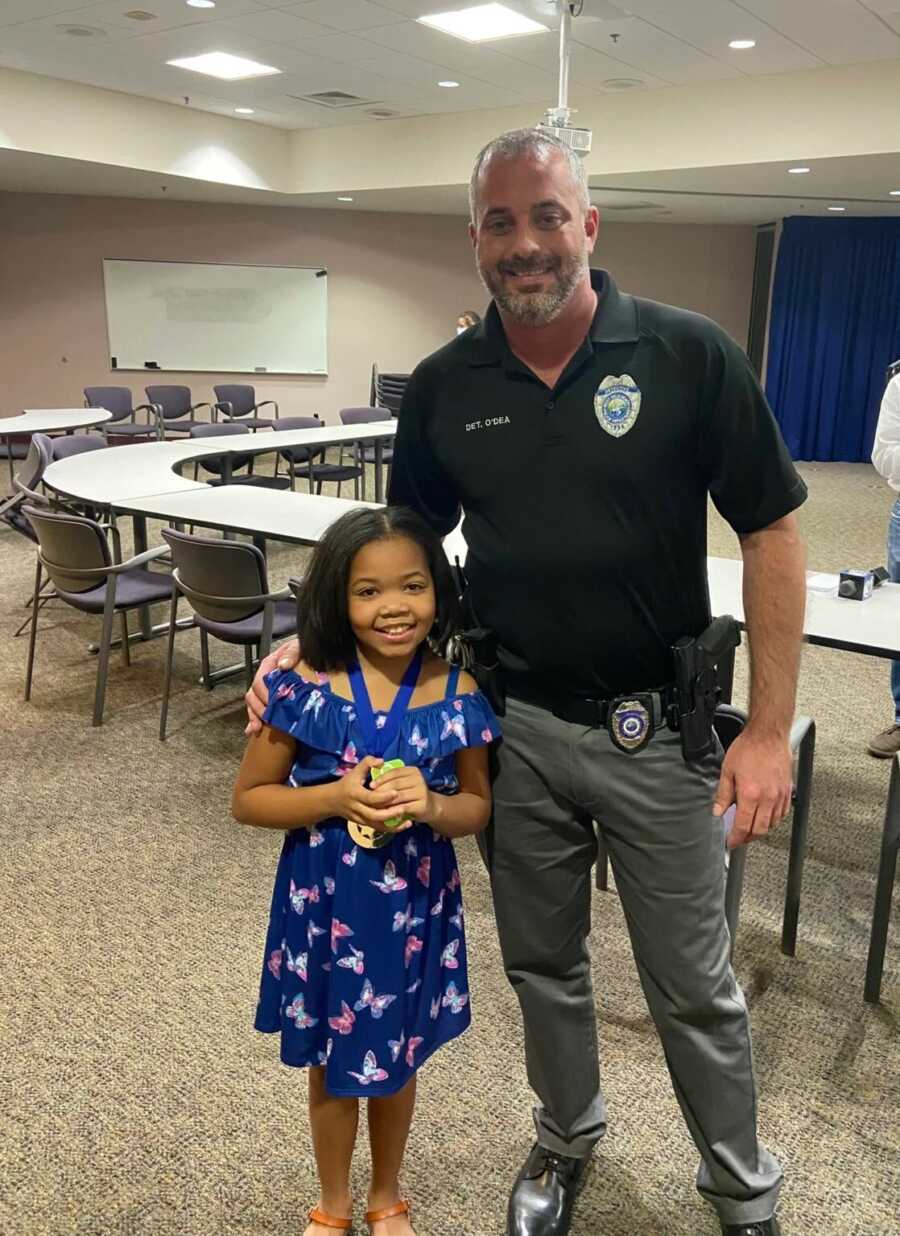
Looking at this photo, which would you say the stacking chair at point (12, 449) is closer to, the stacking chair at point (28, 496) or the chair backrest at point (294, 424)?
the stacking chair at point (28, 496)

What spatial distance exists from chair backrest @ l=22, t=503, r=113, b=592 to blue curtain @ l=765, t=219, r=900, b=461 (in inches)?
369

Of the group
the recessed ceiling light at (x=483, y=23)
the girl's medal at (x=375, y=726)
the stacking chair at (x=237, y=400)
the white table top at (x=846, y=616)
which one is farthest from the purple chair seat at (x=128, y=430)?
the girl's medal at (x=375, y=726)

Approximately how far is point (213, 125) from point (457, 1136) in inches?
379

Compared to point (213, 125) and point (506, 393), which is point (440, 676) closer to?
point (506, 393)

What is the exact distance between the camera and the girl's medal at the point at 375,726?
1.31 metres

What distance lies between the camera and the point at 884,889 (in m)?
2.06

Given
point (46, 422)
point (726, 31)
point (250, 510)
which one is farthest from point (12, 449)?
point (726, 31)

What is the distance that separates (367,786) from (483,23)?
6.32m

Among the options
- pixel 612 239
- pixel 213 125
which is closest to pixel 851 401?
pixel 612 239

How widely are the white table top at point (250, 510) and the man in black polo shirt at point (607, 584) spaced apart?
214cm

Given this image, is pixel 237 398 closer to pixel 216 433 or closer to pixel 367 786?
pixel 216 433

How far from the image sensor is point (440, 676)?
1394mm

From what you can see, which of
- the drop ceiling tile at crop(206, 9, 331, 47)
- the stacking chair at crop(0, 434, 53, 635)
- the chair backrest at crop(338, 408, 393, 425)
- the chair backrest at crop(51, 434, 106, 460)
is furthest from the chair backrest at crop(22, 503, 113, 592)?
the chair backrest at crop(338, 408, 393, 425)

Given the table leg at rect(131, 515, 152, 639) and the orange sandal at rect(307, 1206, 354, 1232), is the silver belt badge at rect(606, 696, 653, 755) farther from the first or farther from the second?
the table leg at rect(131, 515, 152, 639)
